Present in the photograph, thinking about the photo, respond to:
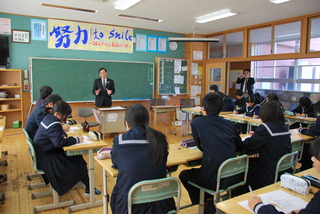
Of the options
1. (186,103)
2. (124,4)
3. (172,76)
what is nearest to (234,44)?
(172,76)

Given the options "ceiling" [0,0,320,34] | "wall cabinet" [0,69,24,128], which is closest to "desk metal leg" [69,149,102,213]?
"ceiling" [0,0,320,34]

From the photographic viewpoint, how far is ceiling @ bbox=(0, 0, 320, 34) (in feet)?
17.1

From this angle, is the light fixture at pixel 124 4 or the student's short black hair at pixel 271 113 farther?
the light fixture at pixel 124 4

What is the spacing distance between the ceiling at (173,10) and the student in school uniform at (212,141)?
3582 mm

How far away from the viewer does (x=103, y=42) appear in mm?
7262

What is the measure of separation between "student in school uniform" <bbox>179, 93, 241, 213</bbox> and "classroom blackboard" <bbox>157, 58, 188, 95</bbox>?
5.93 meters

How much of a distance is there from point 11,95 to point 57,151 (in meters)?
4.45

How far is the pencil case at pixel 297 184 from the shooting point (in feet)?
5.24

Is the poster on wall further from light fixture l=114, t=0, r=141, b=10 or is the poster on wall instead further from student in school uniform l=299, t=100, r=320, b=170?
student in school uniform l=299, t=100, r=320, b=170

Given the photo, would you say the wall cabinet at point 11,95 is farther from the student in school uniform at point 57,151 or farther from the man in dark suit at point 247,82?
the man in dark suit at point 247,82

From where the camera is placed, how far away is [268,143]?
244cm

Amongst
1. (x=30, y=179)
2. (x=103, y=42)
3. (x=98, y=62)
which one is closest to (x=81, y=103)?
(x=98, y=62)

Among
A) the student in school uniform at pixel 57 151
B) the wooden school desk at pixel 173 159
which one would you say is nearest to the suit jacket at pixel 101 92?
the student in school uniform at pixel 57 151

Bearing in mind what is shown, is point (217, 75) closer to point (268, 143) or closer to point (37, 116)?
point (268, 143)
